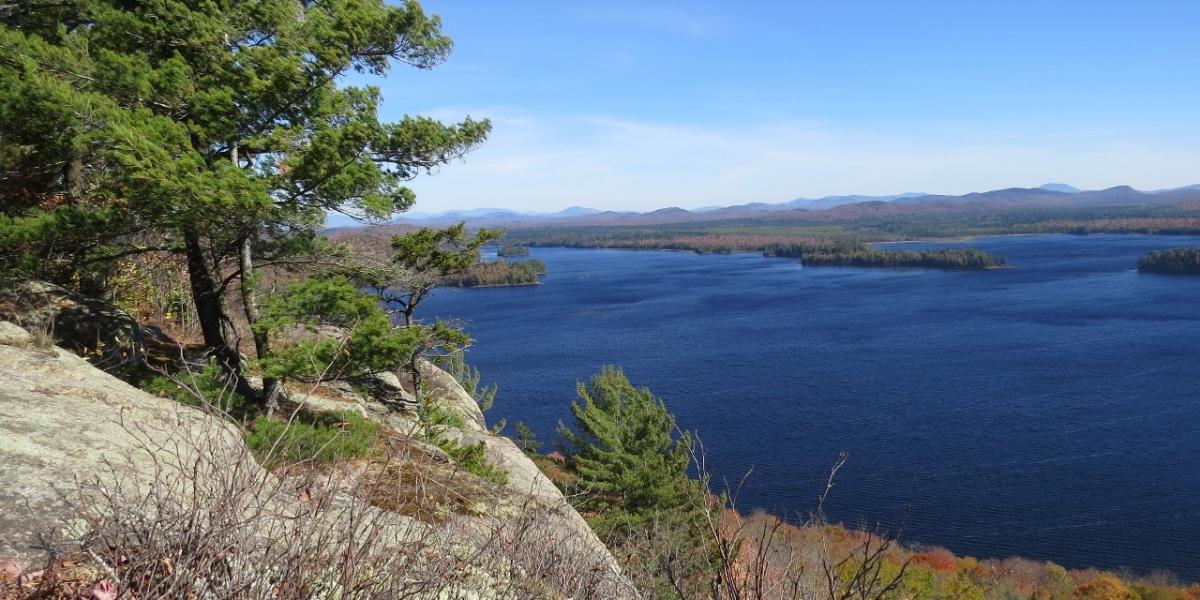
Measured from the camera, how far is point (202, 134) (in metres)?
7.30

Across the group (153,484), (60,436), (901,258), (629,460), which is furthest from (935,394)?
(901,258)

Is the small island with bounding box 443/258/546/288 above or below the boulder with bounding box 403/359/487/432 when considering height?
below

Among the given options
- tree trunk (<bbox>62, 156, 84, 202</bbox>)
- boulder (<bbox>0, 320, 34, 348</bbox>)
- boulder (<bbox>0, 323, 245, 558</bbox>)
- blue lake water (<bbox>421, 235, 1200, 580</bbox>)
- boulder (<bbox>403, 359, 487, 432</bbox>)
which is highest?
tree trunk (<bbox>62, 156, 84, 202</bbox>)

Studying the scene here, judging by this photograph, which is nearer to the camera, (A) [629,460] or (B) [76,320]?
(B) [76,320]

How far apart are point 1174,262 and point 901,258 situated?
33067mm

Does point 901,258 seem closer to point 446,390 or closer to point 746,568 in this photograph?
point 446,390

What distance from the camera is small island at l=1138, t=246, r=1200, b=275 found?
81.9 metres

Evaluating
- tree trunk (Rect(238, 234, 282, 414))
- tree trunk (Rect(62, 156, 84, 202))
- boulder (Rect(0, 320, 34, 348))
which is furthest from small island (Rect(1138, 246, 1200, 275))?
Result: boulder (Rect(0, 320, 34, 348))

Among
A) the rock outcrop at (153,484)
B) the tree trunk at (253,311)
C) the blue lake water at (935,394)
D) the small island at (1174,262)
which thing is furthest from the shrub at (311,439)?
the small island at (1174,262)

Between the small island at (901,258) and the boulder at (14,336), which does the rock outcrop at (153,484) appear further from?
the small island at (901,258)

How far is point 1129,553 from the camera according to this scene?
23.7 m

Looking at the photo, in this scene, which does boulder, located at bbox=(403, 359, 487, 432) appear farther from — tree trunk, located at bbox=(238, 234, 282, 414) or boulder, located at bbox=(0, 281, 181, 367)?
boulder, located at bbox=(0, 281, 181, 367)

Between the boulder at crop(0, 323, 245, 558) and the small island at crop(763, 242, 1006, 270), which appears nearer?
the boulder at crop(0, 323, 245, 558)

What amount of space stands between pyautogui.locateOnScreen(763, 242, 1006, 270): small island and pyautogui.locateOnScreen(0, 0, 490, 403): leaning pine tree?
102891 millimetres
